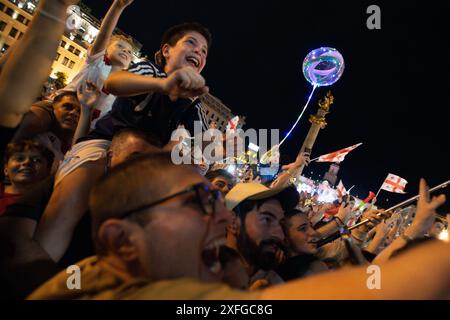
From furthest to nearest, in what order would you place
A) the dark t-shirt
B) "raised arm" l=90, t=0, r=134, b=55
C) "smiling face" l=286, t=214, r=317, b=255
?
"smiling face" l=286, t=214, r=317, b=255, "raised arm" l=90, t=0, r=134, b=55, the dark t-shirt

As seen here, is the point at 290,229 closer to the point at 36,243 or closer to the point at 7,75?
the point at 36,243

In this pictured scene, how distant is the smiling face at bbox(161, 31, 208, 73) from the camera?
3.33 m

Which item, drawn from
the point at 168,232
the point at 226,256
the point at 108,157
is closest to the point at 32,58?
the point at 168,232

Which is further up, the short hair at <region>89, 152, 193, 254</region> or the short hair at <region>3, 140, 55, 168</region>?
the short hair at <region>3, 140, 55, 168</region>

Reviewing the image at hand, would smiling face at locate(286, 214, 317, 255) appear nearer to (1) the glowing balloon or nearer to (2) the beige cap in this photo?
(2) the beige cap

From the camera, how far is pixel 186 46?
10.9 ft

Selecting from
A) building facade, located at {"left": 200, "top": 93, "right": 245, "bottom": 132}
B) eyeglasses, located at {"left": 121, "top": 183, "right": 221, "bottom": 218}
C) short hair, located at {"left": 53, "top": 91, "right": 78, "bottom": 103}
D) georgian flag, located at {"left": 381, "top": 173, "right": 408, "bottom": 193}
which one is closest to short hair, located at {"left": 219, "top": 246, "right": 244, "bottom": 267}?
eyeglasses, located at {"left": 121, "top": 183, "right": 221, "bottom": 218}

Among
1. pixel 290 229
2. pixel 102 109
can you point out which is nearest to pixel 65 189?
pixel 102 109

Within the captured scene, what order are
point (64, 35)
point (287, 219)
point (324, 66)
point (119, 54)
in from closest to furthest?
point (119, 54)
point (287, 219)
point (324, 66)
point (64, 35)

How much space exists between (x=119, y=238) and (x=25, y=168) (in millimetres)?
2697

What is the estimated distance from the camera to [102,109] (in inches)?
166

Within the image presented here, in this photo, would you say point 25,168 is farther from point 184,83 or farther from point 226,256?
point 226,256

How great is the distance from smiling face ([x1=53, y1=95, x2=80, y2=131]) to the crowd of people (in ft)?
0.05

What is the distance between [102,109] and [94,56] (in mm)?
893
